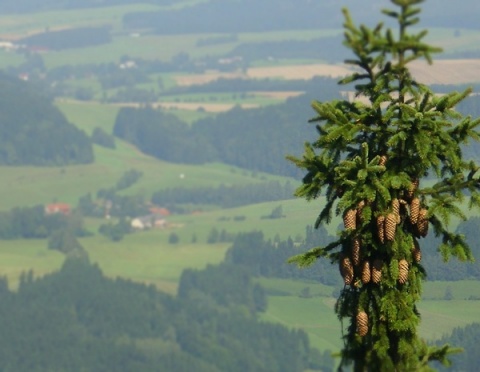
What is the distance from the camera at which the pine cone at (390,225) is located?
15328 mm

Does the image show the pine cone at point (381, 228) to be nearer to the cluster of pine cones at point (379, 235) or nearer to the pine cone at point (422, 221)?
the cluster of pine cones at point (379, 235)

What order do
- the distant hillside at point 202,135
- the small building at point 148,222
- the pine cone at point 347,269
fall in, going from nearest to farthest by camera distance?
the pine cone at point 347,269, the small building at point 148,222, the distant hillside at point 202,135

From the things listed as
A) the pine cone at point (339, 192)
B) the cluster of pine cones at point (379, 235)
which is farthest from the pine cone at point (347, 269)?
the pine cone at point (339, 192)

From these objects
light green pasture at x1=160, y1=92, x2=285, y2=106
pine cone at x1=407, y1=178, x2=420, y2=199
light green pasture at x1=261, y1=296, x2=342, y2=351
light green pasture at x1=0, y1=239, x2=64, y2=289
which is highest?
light green pasture at x1=160, y1=92, x2=285, y2=106

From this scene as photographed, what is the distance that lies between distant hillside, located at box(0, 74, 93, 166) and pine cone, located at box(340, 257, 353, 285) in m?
155

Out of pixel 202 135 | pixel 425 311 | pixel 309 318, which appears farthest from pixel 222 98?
pixel 425 311

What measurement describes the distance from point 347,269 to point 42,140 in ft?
568

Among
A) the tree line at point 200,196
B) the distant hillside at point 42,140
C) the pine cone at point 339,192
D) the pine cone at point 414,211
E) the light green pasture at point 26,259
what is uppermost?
the distant hillside at point 42,140

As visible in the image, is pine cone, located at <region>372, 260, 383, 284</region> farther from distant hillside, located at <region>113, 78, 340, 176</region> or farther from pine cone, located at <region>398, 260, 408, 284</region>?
distant hillside, located at <region>113, 78, 340, 176</region>

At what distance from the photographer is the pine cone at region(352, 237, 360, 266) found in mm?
15477

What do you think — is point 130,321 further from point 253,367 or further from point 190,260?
point 253,367

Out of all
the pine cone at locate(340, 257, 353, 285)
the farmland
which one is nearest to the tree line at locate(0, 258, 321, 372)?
the farmland

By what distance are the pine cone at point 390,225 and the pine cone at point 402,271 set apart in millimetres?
312

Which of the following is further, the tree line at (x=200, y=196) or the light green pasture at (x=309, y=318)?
the tree line at (x=200, y=196)
